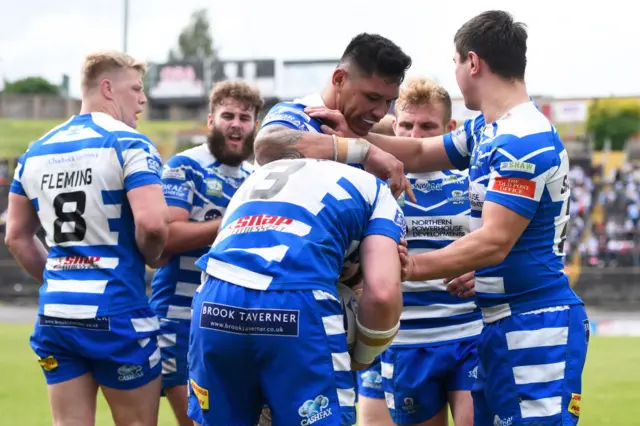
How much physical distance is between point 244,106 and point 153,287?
4.45ft

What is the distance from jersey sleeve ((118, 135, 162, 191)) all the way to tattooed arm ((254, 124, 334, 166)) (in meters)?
0.90

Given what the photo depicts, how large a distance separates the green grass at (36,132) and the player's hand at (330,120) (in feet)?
138

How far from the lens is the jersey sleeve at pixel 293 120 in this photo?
3.96 metres

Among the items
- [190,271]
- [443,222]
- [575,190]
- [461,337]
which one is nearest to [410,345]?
[461,337]

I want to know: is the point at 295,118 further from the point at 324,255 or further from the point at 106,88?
the point at 106,88

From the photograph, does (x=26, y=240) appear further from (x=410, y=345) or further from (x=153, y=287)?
(x=410, y=345)

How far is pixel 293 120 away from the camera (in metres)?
3.97

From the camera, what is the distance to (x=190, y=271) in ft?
18.7

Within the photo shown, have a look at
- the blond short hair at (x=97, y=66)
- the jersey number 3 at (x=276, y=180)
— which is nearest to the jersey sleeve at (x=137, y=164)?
the blond short hair at (x=97, y=66)

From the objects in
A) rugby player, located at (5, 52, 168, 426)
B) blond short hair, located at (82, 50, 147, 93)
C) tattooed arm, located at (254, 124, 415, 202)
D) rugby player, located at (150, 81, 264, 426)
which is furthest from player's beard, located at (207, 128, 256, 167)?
tattooed arm, located at (254, 124, 415, 202)

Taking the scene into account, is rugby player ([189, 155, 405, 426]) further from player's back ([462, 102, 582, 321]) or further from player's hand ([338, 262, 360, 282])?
player's back ([462, 102, 582, 321])

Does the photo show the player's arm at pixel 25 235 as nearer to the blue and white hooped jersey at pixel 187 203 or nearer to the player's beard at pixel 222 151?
the blue and white hooped jersey at pixel 187 203

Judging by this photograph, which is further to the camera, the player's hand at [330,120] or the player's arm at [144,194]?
the player's arm at [144,194]

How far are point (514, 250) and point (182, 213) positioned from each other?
2.41 m
